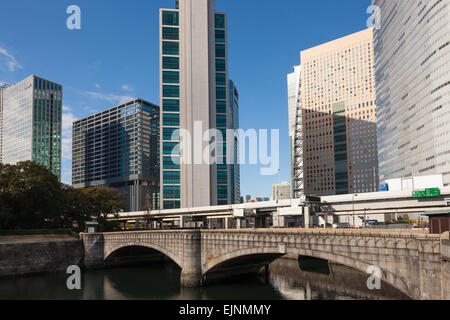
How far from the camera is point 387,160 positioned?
164875mm

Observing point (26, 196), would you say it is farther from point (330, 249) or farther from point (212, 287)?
point (330, 249)

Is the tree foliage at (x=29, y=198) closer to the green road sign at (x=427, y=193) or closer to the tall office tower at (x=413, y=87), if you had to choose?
the green road sign at (x=427, y=193)

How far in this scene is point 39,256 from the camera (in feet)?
233

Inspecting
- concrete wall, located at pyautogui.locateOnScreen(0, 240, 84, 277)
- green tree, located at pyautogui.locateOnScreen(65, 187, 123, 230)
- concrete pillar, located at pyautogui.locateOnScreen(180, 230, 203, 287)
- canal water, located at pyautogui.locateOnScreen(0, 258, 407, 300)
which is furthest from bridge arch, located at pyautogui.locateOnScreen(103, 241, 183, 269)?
green tree, located at pyautogui.locateOnScreen(65, 187, 123, 230)

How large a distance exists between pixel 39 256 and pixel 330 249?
191ft

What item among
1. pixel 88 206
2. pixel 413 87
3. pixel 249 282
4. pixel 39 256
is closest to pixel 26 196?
pixel 39 256

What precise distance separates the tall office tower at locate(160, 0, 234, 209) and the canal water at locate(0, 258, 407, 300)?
70.4m

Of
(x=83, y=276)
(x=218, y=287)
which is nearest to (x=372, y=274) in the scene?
(x=218, y=287)

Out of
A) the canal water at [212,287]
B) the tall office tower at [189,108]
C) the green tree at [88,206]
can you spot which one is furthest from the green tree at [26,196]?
the tall office tower at [189,108]

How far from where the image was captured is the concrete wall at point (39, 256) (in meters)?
66.6

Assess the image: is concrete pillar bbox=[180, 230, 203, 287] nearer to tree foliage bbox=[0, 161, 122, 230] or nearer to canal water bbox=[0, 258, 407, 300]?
canal water bbox=[0, 258, 407, 300]

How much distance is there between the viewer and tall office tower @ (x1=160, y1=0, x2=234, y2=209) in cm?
14150

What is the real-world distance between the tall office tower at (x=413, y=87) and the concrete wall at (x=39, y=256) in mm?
105478
